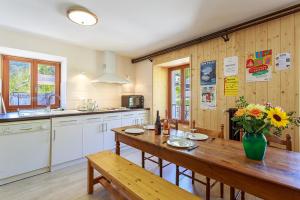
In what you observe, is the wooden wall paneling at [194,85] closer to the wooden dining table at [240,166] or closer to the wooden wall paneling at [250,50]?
the wooden wall paneling at [250,50]

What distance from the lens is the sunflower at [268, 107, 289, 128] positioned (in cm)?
107

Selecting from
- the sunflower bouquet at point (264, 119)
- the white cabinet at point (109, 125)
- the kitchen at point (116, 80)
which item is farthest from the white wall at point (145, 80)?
the sunflower bouquet at point (264, 119)

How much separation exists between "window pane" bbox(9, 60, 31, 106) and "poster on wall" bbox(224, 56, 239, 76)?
3740 mm

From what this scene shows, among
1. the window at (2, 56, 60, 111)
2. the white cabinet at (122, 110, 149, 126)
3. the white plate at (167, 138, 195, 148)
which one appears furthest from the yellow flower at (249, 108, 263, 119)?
the window at (2, 56, 60, 111)

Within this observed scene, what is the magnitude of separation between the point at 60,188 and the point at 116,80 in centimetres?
244

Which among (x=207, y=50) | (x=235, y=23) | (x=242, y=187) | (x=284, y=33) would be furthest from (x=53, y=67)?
(x=284, y=33)

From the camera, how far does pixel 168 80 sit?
4.35 meters

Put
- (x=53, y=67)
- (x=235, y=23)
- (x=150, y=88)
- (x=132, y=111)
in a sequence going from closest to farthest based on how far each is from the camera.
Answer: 1. (x=235, y=23)
2. (x=53, y=67)
3. (x=132, y=111)
4. (x=150, y=88)

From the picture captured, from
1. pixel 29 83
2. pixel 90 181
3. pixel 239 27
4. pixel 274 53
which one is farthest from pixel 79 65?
pixel 274 53

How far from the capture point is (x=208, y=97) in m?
2.98

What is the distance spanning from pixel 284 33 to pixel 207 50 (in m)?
1.12

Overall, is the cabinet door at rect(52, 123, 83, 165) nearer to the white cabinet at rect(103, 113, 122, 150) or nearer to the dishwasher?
the dishwasher

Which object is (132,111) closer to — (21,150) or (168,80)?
(168,80)

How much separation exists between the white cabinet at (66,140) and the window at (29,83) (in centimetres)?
99
